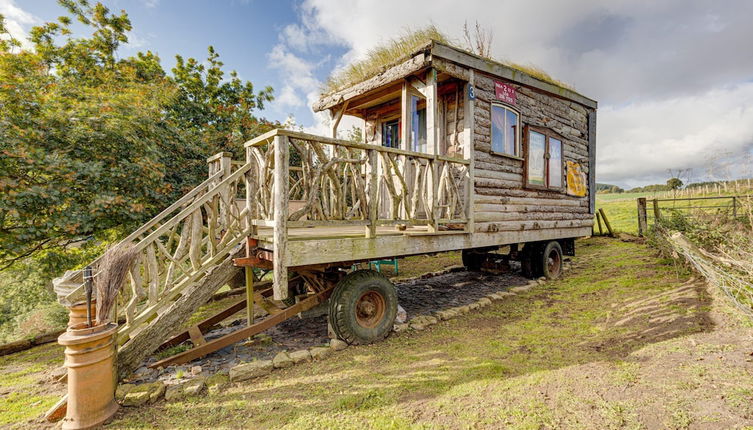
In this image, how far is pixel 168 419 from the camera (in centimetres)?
288

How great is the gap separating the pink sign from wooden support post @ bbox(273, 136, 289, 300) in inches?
199

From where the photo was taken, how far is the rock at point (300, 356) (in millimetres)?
3896

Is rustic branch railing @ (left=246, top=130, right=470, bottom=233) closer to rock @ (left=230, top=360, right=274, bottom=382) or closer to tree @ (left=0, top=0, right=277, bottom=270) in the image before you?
rock @ (left=230, top=360, right=274, bottom=382)

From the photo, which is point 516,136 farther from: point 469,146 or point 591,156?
point 591,156

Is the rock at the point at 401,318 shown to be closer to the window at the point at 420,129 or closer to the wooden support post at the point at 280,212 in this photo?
the wooden support post at the point at 280,212

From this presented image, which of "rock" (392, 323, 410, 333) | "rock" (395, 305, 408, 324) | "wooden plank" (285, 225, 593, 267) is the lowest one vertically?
"rock" (392, 323, 410, 333)

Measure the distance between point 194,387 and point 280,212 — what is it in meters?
2.00

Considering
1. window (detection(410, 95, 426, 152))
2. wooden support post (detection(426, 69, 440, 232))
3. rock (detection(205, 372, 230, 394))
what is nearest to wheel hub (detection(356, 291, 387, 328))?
wooden support post (detection(426, 69, 440, 232))

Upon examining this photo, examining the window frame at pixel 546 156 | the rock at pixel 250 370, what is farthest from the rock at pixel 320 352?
the window frame at pixel 546 156

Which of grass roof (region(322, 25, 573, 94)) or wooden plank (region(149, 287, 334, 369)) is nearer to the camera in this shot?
wooden plank (region(149, 287, 334, 369))

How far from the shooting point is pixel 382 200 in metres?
7.55

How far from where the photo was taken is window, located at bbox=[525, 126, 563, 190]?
24.2 ft

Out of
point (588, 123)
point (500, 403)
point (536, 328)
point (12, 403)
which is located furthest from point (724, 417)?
point (588, 123)

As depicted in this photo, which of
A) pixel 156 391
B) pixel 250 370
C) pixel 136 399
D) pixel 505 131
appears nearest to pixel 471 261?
pixel 505 131
